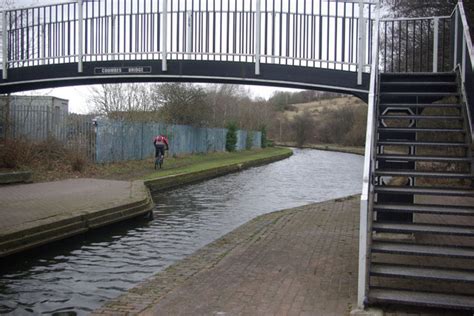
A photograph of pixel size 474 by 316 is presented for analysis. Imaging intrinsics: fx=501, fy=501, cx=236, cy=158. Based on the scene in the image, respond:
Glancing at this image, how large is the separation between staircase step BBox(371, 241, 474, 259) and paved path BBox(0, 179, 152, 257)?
5.93 m

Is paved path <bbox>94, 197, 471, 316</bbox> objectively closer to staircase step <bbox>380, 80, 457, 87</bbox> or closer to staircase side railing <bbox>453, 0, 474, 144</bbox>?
staircase side railing <bbox>453, 0, 474, 144</bbox>

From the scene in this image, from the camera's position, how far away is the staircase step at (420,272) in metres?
5.07

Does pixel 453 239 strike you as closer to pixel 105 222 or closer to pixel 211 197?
pixel 105 222

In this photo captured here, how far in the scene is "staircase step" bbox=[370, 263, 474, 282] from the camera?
5.07 meters

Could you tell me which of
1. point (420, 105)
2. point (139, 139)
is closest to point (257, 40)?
point (420, 105)

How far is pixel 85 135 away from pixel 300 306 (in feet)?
63.5

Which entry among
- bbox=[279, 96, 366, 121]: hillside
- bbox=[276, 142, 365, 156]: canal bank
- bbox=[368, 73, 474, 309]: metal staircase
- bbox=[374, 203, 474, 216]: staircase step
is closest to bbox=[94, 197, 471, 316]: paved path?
bbox=[368, 73, 474, 309]: metal staircase

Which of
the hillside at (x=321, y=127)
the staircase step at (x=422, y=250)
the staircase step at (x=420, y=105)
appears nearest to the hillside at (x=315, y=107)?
the hillside at (x=321, y=127)

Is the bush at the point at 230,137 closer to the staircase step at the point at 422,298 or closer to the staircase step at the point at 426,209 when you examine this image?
the staircase step at the point at 426,209

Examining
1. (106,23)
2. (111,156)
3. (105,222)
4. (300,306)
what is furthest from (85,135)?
(300,306)

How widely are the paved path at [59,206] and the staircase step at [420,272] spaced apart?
19.5 feet

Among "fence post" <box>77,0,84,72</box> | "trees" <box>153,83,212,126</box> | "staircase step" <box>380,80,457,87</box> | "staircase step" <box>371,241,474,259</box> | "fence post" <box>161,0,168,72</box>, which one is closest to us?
"staircase step" <box>371,241,474,259</box>

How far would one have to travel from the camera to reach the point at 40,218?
9.82 m

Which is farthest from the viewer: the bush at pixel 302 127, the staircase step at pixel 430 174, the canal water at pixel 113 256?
the bush at pixel 302 127
